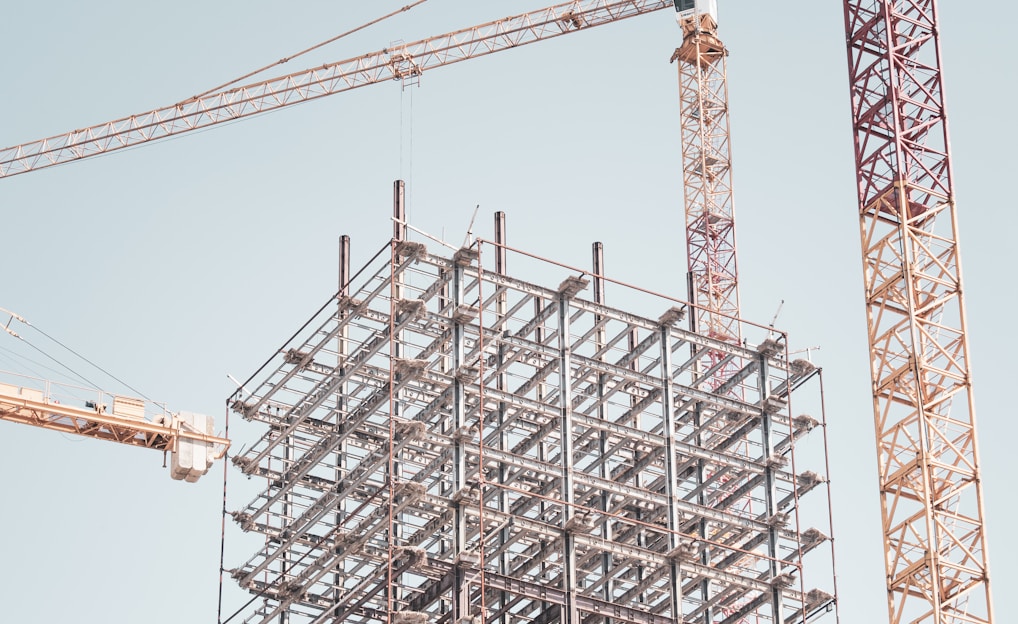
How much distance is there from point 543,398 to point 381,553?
37.2 ft

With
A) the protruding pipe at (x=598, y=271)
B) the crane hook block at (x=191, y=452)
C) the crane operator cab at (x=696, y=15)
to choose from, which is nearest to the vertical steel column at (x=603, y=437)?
the protruding pipe at (x=598, y=271)

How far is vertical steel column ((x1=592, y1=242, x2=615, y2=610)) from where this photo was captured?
98.6m

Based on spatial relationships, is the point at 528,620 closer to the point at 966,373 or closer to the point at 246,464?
the point at 246,464

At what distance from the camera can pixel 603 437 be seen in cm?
10362

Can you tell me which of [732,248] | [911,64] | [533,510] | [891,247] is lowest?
[533,510]

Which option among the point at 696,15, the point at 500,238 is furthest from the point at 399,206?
the point at 696,15

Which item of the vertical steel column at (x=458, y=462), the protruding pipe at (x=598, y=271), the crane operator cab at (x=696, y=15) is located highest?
the crane operator cab at (x=696, y=15)

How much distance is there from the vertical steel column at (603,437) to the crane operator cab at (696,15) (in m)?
49.0

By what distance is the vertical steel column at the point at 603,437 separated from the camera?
3883 inches

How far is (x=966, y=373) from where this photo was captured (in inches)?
4124

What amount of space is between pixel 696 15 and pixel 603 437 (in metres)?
56.6

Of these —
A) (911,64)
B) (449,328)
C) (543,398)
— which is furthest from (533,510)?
(911,64)

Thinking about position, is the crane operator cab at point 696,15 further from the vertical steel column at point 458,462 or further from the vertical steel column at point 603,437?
the vertical steel column at point 458,462

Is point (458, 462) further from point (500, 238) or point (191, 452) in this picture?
point (191, 452)
